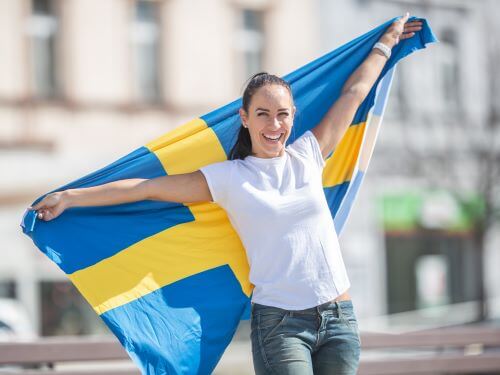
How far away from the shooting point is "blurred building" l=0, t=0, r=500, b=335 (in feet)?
54.4

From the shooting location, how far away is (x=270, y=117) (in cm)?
405

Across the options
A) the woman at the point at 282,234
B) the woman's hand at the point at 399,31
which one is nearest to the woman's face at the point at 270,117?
the woman at the point at 282,234

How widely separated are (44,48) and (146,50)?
6.55ft

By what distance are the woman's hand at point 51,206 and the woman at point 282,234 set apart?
0.34 metres

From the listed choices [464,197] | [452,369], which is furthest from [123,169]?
[464,197]

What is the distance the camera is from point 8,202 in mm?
16203

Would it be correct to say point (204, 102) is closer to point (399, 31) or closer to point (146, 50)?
point (146, 50)

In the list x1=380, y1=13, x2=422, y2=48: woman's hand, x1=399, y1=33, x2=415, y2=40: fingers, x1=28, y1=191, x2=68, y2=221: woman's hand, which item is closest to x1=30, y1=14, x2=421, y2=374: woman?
x1=28, y1=191, x2=68, y2=221: woman's hand

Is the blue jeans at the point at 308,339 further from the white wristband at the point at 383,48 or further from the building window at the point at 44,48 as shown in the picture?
the building window at the point at 44,48

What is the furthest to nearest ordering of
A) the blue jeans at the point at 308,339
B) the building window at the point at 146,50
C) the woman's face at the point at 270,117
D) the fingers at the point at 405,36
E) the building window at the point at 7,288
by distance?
the building window at the point at 146,50 < the building window at the point at 7,288 < the fingers at the point at 405,36 < the woman's face at the point at 270,117 < the blue jeans at the point at 308,339

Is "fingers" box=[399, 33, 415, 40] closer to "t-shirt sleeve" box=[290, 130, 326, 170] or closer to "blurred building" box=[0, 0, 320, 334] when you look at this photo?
"t-shirt sleeve" box=[290, 130, 326, 170]

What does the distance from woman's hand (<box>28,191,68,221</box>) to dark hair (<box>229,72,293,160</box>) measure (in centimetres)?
78

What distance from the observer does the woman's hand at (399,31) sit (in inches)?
201

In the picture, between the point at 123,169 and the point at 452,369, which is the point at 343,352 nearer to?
the point at 123,169
